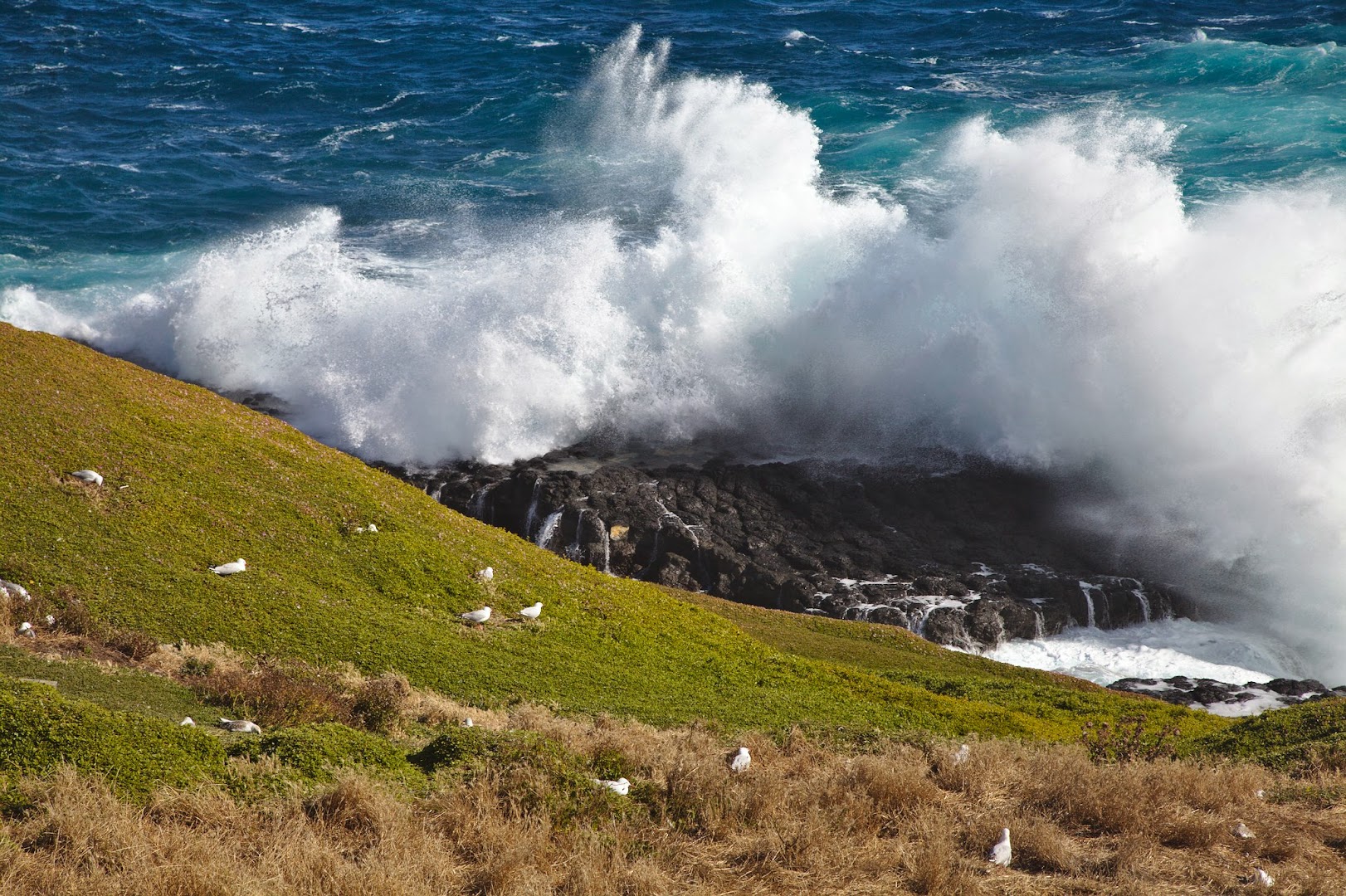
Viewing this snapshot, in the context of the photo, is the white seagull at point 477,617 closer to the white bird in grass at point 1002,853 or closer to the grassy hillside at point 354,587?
the grassy hillside at point 354,587

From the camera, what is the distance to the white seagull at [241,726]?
40.4ft

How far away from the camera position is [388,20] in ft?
298

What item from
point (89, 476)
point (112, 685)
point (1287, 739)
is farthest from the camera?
point (89, 476)

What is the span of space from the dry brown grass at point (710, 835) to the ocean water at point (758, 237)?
2683cm

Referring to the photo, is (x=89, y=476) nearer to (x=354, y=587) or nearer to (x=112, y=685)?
(x=354, y=587)

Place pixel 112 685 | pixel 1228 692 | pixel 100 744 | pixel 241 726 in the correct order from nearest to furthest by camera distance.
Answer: pixel 100 744, pixel 241 726, pixel 112 685, pixel 1228 692

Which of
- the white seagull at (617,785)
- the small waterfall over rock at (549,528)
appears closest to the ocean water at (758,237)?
the small waterfall over rock at (549,528)

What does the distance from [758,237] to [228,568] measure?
38.7 m

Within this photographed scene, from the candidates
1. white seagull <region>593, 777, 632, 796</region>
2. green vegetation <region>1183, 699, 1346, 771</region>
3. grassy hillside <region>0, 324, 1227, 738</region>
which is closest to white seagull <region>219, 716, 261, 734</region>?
grassy hillside <region>0, 324, 1227, 738</region>

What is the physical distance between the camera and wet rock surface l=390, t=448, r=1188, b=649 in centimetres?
3338

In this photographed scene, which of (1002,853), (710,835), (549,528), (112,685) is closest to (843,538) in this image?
(549,528)

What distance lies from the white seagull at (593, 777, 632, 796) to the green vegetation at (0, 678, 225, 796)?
368cm

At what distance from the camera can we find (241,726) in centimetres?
1243

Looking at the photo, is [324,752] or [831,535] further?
[831,535]
